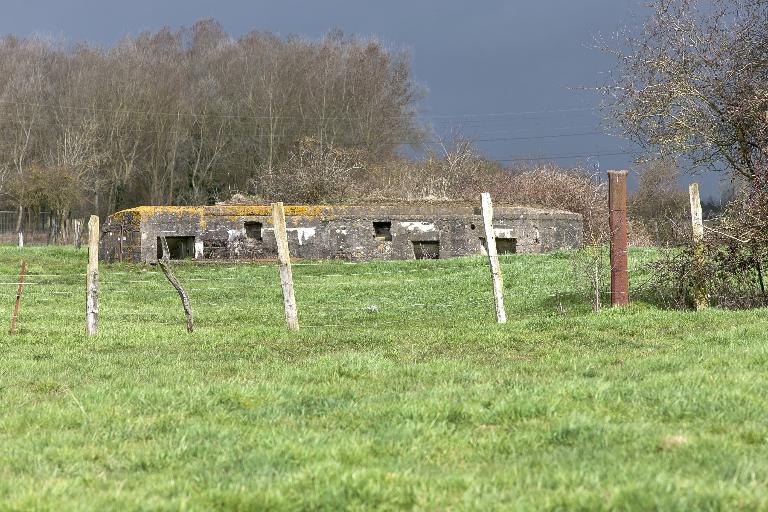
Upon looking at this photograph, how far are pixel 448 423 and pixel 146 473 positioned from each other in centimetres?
216

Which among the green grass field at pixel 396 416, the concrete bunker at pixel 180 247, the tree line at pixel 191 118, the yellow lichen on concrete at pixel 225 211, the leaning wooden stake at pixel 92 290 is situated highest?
the tree line at pixel 191 118

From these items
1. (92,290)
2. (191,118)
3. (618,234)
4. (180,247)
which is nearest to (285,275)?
(92,290)

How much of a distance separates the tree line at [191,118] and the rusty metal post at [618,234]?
4900cm

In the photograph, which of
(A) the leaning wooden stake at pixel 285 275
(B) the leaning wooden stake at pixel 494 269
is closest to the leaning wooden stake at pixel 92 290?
(A) the leaning wooden stake at pixel 285 275

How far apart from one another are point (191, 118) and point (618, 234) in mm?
59403

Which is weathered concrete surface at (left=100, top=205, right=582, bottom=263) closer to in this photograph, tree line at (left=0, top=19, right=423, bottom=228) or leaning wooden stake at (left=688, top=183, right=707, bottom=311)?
leaning wooden stake at (left=688, top=183, right=707, bottom=311)

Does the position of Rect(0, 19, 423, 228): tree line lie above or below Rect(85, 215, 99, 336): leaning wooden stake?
above

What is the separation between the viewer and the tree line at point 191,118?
67312mm

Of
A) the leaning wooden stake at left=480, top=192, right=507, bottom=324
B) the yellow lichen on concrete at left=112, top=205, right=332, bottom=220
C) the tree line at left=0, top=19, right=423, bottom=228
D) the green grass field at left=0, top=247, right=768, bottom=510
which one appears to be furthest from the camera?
the tree line at left=0, top=19, right=423, bottom=228

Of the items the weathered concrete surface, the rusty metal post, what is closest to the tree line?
the weathered concrete surface

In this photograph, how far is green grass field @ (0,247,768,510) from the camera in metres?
4.75

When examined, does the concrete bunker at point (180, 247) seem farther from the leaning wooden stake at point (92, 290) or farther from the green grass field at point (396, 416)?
the leaning wooden stake at point (92, 290)

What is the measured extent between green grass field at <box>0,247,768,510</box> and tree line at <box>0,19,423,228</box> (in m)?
52.4

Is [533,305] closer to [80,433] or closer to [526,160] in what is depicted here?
[80,433]
